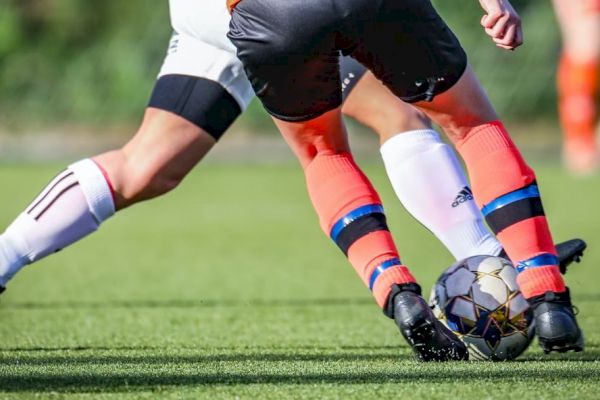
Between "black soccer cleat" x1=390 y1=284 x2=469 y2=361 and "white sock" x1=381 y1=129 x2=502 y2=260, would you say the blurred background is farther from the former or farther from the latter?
"black soccer cleat" x1=390 y1=284 x2=469 y2=361

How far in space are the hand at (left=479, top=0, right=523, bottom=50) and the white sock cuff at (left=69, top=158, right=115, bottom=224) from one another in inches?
54.3

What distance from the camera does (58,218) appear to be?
13.5ft

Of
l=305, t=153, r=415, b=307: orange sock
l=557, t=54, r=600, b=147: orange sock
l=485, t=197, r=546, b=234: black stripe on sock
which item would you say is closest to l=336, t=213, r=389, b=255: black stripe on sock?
l=305, t=153, r=415, b=307: orange sock

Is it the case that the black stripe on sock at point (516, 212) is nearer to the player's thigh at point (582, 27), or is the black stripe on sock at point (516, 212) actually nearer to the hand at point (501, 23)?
the hand at point (501, 23)

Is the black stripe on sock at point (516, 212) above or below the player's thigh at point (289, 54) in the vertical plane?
below

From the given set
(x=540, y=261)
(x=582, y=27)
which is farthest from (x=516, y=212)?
(x=582, y=27)

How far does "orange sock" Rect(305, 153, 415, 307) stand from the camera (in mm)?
3666

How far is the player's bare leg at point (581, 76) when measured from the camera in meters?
12.0

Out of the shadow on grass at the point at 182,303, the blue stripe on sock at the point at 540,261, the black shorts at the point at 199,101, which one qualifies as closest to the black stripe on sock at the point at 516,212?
the blue stripe on sock at the point at 540,261

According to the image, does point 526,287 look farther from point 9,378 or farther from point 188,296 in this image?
point 188,296

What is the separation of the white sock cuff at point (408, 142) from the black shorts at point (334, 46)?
0.53 metres

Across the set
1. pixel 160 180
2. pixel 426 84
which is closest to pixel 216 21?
pixel 160 180

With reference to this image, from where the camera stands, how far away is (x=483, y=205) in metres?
3.69

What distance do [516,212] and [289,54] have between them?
2.55 feet
